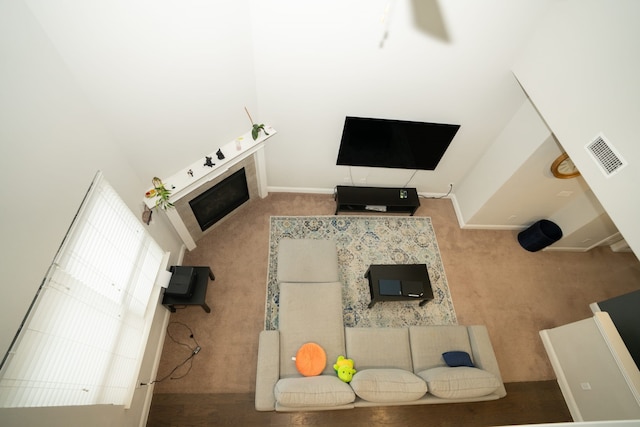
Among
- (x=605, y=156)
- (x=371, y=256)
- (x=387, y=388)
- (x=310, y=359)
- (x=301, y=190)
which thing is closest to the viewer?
(x=605, y=156)

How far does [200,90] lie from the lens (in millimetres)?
2598

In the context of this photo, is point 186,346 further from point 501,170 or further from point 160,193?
point 501,170

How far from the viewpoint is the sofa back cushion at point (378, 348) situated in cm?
279

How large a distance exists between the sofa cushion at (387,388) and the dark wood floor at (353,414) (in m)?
0.89

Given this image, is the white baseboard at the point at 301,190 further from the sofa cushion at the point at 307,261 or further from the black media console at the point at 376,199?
the sofa cushion at the point at 307,261

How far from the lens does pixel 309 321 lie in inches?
113

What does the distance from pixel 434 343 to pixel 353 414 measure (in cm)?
113

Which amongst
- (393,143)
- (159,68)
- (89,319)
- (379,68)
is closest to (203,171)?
(159,68)

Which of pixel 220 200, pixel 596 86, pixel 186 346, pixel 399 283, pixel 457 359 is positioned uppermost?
pixel 220 200

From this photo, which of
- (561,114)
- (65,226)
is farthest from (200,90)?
(561,114)

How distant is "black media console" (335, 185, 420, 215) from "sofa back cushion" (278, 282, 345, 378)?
1.44 metres

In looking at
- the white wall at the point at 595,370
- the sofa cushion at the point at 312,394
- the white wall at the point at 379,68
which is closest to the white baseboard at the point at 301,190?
the white wall at the point at 379,68

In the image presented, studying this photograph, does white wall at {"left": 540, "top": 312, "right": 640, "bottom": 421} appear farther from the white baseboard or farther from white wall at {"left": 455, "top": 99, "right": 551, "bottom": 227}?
the white baseboard

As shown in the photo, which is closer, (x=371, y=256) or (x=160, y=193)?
(x=160, y=193)
